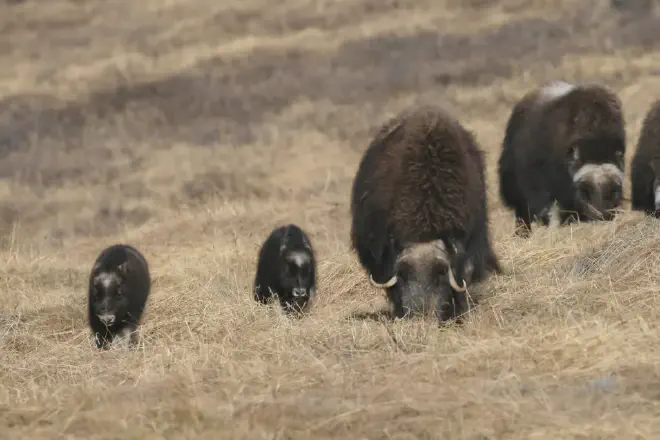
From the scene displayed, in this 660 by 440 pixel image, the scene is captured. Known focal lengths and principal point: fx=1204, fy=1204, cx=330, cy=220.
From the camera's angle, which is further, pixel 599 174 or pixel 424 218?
pixel 599 174

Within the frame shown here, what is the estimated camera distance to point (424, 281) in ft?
28.2

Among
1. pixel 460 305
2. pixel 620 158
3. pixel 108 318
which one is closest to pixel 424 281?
pixel 460 305

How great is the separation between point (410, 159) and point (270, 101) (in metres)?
23.9

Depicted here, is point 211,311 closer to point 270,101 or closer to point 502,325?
point 502,325

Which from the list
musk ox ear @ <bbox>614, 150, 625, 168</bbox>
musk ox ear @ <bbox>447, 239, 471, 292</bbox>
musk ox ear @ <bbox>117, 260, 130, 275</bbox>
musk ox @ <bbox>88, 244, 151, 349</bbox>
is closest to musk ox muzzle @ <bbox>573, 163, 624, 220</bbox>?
musk ox ear @ <bbox>614, 150, 625, 168</bbox>

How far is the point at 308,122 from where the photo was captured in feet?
99.9

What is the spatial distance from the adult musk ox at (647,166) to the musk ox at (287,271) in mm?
3713

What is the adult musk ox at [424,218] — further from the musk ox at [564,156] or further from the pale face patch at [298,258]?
the musk ox at [564,156]

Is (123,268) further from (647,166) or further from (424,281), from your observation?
(647,166)

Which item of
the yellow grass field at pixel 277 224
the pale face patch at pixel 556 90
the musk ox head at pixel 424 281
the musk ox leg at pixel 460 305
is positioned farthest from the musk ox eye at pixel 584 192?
the musk ox head at pixel 424 281

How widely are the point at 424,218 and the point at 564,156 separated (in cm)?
591

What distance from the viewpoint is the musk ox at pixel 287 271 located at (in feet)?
37.7

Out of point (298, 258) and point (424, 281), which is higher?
point (424, 281)

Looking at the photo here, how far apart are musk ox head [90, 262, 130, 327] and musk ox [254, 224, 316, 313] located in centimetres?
137
